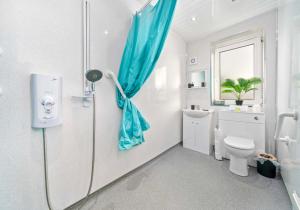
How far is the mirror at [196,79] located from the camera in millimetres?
2578

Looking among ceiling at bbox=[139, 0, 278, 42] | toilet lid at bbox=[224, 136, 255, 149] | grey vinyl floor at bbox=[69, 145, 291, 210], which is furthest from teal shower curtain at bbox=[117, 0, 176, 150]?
toilet lid at bbox=[224, 136, 255, 149]

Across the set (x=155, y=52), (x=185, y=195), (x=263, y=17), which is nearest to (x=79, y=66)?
Answer: (x=155, y=52)

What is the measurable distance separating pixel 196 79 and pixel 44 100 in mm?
2672

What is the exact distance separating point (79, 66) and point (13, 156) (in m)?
0.82

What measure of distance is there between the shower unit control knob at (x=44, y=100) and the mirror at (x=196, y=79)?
2.47 meters

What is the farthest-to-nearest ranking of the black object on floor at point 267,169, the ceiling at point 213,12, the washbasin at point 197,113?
the washbasin at point 197,113 → the ceiling at point 213,12 → the black object on floor at point 267,169

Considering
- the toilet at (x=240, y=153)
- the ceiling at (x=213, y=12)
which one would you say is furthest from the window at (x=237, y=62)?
the toilet at (x=240, y=153)

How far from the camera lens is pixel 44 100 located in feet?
2.78

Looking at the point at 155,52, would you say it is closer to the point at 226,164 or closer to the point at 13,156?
the point at 13,156

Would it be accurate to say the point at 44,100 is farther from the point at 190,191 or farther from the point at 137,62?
the point at 190,191

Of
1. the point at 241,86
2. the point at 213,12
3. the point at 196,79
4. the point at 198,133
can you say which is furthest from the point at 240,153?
the point at 213,12

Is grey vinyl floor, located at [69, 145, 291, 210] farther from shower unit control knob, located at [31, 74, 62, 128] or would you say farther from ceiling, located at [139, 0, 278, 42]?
ceiling, located at [139, 0, 278, 42]

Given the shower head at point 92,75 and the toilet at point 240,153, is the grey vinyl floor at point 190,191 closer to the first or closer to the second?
the toilet at point 240,153

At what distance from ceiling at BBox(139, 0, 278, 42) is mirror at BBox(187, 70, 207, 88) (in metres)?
0.83
